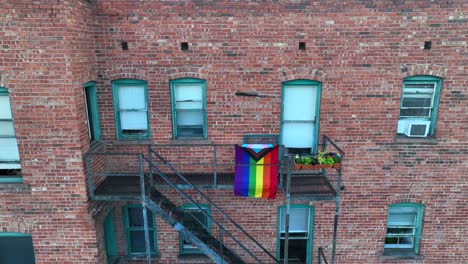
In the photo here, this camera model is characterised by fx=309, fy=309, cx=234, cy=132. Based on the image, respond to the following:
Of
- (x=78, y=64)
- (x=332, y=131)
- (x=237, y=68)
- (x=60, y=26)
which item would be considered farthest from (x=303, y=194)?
(x=60, y=26)

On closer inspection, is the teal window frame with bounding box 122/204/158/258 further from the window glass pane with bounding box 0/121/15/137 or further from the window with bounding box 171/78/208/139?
the window glass pane with bounding box 0/121/15/137

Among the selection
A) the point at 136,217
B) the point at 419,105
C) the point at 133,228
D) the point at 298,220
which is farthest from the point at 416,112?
the point at 133,228

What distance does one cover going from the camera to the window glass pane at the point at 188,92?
7.05m

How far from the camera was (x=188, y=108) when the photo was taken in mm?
7180

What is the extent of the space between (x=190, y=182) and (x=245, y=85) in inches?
99.3

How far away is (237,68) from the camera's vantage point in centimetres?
690

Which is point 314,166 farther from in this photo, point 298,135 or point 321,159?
point 298,135

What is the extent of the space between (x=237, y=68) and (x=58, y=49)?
139 inches

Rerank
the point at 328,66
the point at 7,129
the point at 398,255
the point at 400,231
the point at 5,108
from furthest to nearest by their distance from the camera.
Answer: the point at 400,231, the point at 398,255, the point at 328,66, the point at 7,129, the point at 5,108

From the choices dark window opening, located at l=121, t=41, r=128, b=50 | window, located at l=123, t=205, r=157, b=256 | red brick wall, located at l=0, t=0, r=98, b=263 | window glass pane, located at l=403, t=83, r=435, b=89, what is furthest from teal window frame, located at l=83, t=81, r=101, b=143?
window glass pane, located at l=403, t=83, r=435, b=89

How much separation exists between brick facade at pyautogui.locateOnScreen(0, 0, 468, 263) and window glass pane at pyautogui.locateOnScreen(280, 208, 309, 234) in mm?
535

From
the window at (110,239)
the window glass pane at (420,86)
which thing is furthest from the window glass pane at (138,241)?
the window glass pane at (420,86)

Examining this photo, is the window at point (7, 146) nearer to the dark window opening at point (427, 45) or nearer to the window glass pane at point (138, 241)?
the window glass pane at point (138, 241)

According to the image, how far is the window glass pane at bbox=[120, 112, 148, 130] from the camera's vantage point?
723 cm
